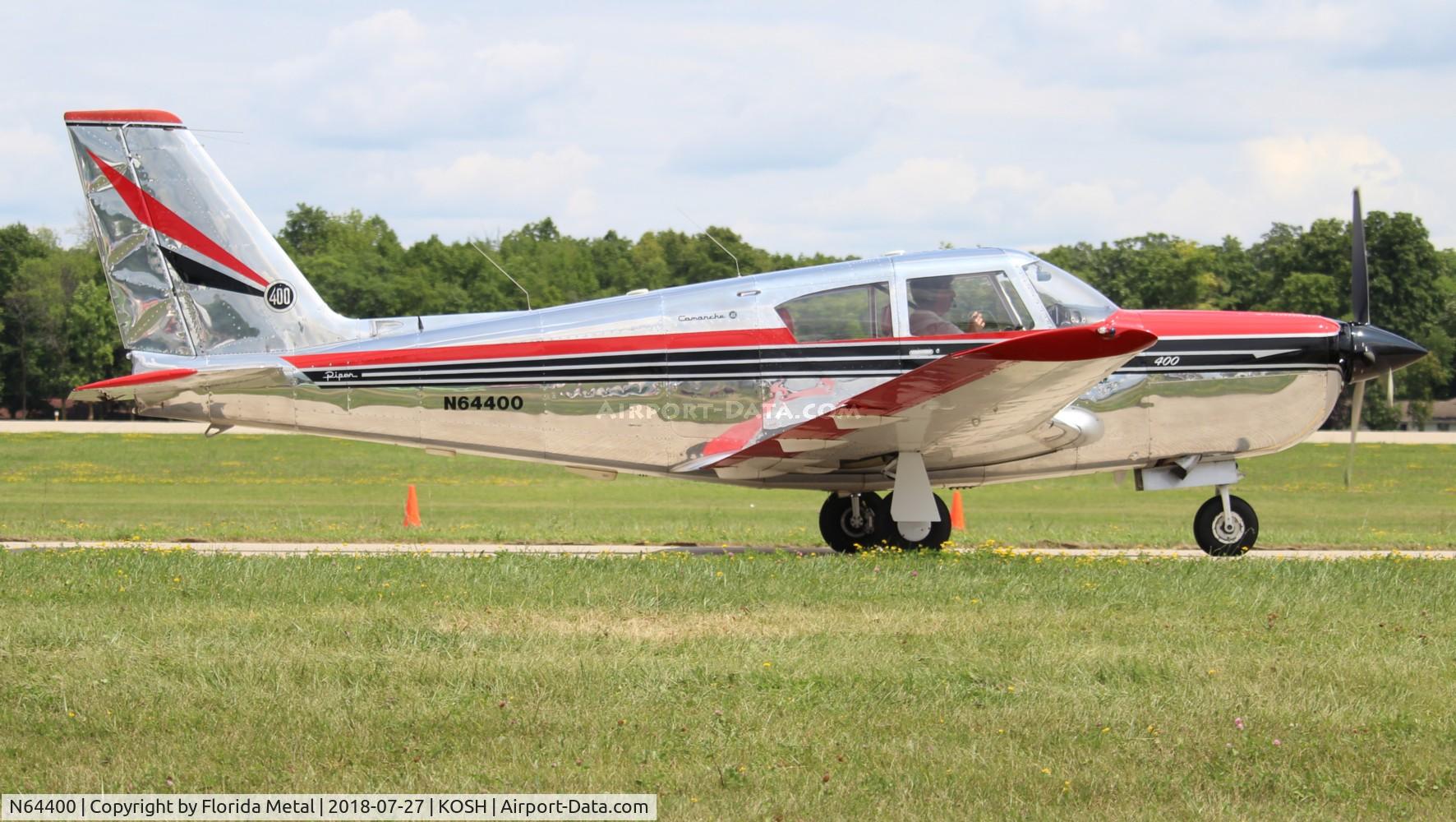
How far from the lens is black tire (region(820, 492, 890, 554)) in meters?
13.8

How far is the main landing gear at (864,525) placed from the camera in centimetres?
1341

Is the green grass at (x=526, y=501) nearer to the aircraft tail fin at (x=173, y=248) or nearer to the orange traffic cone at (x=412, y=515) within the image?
the orange traffic cone at (x=412, y=515)

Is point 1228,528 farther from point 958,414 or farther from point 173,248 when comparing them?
point 173,248

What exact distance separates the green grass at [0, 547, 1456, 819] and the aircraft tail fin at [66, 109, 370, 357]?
8.81ft

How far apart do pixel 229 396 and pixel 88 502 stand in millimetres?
13966

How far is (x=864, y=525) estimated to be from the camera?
13.8 m

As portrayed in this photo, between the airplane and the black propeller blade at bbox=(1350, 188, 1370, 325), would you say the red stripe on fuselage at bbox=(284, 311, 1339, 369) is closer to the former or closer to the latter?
the airplane


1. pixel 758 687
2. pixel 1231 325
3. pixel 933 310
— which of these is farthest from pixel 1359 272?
pixel 758 687

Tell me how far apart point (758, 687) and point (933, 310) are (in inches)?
228

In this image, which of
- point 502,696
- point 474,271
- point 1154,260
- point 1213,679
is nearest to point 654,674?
point 502,696

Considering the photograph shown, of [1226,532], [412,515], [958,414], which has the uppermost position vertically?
[958,414]

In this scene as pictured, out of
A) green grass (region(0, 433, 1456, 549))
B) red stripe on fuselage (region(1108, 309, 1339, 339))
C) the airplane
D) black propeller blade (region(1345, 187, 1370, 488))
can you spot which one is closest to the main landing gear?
the airplane

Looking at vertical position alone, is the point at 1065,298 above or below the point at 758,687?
above

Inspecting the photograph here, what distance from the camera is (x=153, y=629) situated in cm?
870
